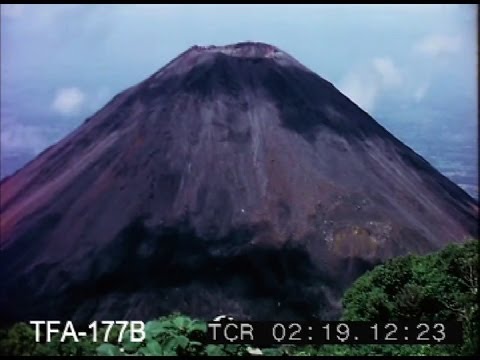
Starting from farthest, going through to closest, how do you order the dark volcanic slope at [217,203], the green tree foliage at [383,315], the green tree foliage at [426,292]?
1. the dark volcanic slope at [217,203]
2. the green tree foliage at [426,292]
3. the green tree foliage at [383,315]

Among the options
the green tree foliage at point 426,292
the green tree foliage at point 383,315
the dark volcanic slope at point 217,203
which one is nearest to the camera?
the green tree foliage at point 383,315

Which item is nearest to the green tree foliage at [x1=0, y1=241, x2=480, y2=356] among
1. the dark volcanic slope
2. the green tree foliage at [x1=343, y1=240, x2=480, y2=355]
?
the green tree foliage at [x1=343, y1=240, x2=480, y2=355]
